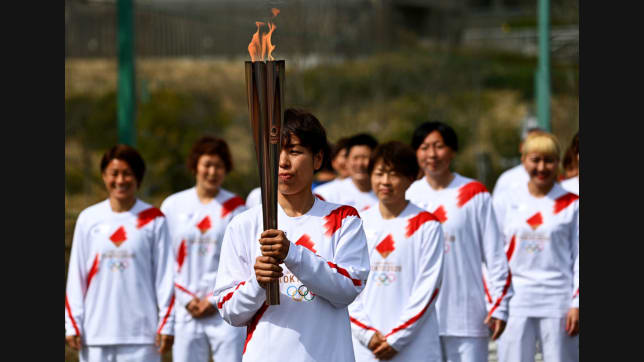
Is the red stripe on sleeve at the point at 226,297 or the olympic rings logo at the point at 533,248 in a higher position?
the olympic rings logo at the point at 533,248

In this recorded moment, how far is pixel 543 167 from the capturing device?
6.54 m

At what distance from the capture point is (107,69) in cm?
1516

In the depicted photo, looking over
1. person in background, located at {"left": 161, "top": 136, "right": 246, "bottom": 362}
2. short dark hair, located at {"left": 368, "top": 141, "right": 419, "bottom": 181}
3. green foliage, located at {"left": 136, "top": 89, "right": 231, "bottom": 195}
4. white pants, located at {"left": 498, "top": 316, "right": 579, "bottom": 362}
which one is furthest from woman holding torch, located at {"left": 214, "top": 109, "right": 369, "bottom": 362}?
green foliage, located at {"left": 136, "top": 89, "right": 231, "bottom": 195}

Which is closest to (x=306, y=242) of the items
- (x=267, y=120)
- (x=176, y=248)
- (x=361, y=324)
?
(x=267, y=120)

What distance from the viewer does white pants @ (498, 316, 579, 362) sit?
629 centimetres

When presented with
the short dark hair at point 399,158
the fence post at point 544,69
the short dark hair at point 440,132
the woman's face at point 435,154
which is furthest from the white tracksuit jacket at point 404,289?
the fence post at point 544,69

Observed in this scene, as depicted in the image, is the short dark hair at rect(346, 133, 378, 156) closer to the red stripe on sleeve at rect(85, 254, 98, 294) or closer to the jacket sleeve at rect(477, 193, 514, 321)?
the jacket sleeve at rect(477, 193, 514, 321)

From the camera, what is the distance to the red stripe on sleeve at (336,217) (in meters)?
4.03

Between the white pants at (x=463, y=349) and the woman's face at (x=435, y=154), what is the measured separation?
3.61 feet

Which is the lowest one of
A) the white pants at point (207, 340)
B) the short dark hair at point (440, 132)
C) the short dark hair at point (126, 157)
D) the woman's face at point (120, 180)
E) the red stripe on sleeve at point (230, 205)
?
the white pants at point (207, 340)

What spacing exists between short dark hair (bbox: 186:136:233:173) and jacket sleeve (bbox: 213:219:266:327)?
9.33ft

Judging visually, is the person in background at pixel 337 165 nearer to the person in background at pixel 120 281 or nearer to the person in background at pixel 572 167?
the person in background at pixel 572 167

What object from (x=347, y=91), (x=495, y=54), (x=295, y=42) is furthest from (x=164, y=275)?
(x=495, y=54)

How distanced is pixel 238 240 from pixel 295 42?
48.4 ft
